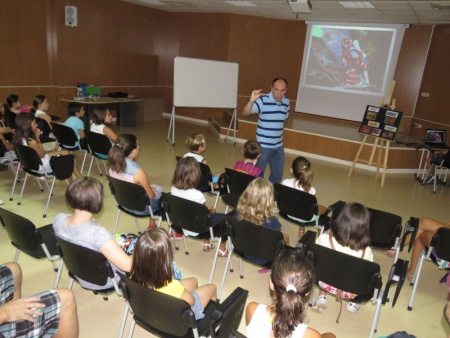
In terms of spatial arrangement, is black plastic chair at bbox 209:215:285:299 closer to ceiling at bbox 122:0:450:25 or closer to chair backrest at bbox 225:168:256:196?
chair backrest at bbox 225:168:256:196

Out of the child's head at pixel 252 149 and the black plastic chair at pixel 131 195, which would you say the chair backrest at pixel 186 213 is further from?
the child's head at pixel 252 149

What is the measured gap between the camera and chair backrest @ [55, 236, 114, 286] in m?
2.03

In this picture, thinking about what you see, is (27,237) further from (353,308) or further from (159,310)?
(353,308)

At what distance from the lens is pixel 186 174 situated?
3.14m

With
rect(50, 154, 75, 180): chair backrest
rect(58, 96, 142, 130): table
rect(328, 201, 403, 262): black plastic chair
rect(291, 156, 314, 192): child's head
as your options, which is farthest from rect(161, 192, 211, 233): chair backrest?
rect(58, 96, 142, 130): table

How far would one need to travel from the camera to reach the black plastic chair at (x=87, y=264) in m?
2.03

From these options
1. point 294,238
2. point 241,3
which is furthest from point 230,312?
point 241,3

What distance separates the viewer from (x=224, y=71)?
8.64m

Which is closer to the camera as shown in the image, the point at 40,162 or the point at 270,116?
the point at 40,162

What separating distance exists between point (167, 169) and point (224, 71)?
3.52 metres

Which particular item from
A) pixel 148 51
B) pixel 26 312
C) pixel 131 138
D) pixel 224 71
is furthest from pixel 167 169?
pixel 148 51

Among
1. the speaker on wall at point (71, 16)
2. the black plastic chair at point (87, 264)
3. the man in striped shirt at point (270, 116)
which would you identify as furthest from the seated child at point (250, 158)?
the speaker on wall at point (71, 16)

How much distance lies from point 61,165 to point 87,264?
225cm

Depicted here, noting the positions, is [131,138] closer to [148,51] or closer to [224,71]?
[224,71]
